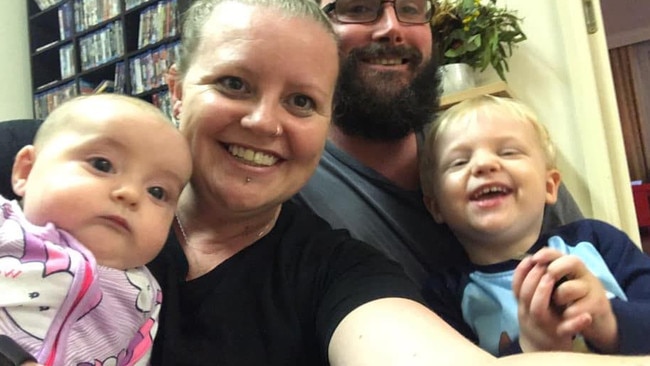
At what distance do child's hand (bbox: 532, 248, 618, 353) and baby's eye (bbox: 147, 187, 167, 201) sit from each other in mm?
502

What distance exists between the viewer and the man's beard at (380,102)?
1457 millimetres

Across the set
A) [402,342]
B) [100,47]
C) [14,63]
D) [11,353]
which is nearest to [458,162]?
[402,342]

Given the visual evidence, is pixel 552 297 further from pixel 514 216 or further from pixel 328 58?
pixel 328 58

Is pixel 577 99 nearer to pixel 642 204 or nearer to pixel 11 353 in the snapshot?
pixel 11 353

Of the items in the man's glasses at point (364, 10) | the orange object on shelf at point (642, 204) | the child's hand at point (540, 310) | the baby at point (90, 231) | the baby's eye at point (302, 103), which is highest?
the man's glasses at point (364, 10)

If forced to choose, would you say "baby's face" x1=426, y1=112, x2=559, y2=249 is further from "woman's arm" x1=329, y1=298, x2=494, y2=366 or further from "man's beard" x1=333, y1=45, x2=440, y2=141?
"woman's arm" x1=329, y1=298, x2=494, y2=366

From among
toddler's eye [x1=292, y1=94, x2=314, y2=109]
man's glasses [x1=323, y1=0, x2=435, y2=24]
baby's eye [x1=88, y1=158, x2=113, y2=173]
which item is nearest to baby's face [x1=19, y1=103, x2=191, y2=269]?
baby's eye [x1=88, y1=158, x2=113, y2=173]

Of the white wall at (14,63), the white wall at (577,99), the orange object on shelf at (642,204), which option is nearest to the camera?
the white wall at (577,99)

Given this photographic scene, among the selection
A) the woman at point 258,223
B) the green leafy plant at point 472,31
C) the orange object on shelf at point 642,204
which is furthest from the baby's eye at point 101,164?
the orange object on shelf at point 642,204

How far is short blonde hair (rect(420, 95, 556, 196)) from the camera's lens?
122 cm

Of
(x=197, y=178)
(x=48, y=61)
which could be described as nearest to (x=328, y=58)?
(x=197, y=178)

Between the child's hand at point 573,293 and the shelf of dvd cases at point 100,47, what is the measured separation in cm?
302

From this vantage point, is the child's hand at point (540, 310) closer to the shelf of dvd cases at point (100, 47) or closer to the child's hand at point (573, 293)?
the child's hand at point (573, 293)

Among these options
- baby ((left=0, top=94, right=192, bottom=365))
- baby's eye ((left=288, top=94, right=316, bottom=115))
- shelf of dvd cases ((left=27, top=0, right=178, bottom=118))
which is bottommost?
baby ((left=0, top=94, right=192, bottom=365))
